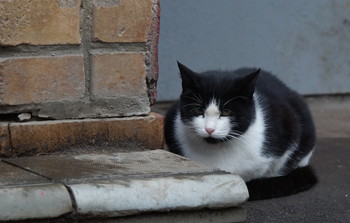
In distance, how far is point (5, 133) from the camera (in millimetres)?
2666

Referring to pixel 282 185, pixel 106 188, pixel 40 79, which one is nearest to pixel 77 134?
pixel 40 79

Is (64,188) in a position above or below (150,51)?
below

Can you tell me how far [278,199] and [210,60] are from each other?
5.64ft

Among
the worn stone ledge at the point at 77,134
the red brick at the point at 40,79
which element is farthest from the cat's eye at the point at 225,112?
the red brick at the point at 40,79

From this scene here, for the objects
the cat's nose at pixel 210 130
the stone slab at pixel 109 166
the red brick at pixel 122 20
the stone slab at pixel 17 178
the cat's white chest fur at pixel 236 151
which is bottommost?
the cat's white chest fur at pixel 236 151

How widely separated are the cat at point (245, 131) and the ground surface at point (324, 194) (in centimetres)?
8

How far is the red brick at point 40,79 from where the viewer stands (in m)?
2.65

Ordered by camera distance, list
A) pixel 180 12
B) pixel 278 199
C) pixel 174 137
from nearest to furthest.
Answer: pixel 278 199 < pixel 174 137 < pixel 180 12

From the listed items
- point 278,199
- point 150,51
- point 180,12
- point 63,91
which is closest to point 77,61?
point 63,91

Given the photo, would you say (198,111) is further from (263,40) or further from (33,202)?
(263,40)

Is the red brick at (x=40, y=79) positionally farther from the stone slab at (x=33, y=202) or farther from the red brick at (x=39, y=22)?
the stone slab at (x=33, y=202)

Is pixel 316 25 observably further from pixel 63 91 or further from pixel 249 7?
pixel 63 91

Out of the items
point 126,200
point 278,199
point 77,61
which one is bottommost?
point 278,199

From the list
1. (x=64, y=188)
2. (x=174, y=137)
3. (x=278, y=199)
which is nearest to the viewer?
(x=64, y=188)
